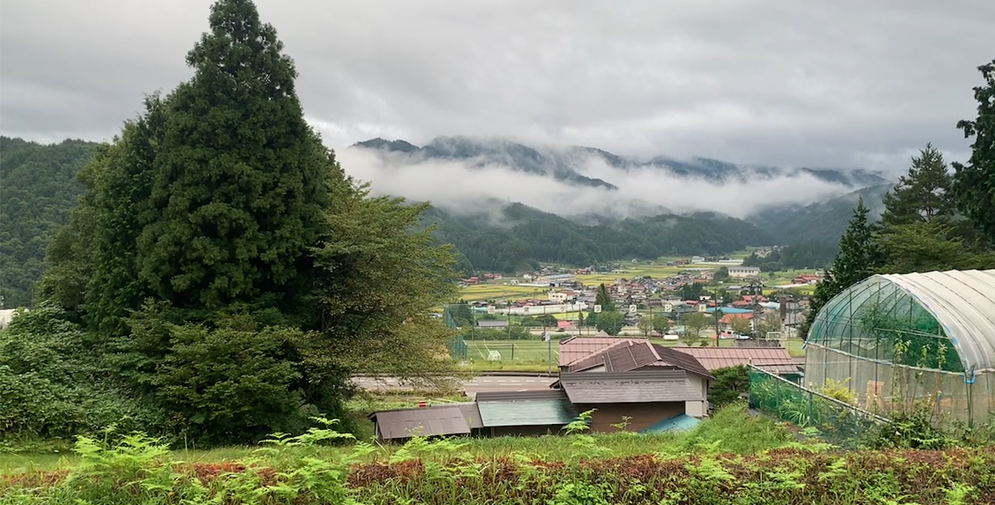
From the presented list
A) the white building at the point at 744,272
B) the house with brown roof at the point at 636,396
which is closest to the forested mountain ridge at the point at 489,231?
the house with brown roof at the point at 636,396

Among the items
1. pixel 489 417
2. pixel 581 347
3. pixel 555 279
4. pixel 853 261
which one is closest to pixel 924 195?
pixel 853 261

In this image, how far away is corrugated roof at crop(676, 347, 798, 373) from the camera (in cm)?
2381

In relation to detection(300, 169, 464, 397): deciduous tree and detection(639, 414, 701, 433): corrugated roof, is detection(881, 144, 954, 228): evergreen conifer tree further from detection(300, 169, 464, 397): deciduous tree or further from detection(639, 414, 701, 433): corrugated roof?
detection(300, 169, 464, 397): deciduous tree

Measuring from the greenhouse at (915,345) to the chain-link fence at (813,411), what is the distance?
0.53 meters

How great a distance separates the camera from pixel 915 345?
32.2 feet

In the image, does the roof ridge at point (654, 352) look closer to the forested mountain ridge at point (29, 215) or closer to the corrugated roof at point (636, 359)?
the corrugated roof at point (636, 359)

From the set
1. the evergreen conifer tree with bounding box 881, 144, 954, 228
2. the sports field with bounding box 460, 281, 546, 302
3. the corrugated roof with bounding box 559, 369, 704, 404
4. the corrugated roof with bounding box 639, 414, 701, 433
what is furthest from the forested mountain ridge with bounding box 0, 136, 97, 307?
the sports field with bounding box 460, 281, 546, 302

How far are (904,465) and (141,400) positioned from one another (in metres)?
13.3

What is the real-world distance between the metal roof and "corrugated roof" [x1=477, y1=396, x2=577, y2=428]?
8.69 meters

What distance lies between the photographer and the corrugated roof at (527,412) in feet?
54.7

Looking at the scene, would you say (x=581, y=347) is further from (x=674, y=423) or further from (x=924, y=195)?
(x=924, y=195)

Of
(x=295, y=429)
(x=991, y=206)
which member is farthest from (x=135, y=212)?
(x=991, y=206)

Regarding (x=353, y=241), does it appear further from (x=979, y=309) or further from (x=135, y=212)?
(x=979, y=309)

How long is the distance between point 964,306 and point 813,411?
3.04 m
